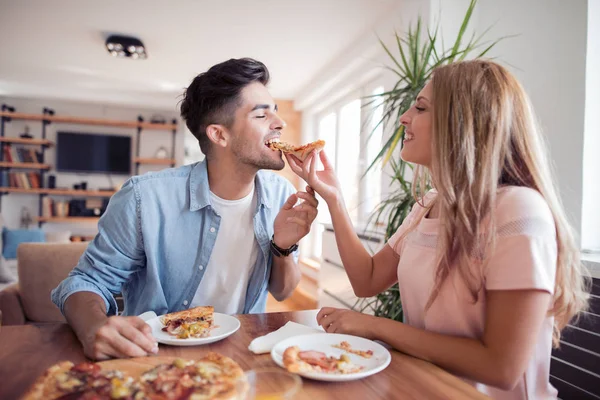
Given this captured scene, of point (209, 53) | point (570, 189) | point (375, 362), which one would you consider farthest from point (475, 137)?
point (209, 53)

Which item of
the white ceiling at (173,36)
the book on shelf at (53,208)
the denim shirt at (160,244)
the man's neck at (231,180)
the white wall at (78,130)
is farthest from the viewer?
the white wall at (78,130)

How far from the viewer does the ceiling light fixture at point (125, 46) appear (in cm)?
463

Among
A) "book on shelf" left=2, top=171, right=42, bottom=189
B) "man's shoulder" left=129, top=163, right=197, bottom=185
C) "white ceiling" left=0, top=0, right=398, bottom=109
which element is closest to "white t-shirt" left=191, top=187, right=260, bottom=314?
"man's shoulder" left=129, top=163, right=197, bottom=185

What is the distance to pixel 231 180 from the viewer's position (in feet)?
5.67

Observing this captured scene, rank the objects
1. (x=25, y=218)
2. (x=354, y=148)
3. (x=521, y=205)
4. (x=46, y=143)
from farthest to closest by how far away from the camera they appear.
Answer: (x=25, y=218)
(x=46, y=143)
(x=354, y=148)
(x=521, y=205)

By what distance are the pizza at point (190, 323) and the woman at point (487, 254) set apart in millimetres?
291

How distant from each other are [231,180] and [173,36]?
348 cm

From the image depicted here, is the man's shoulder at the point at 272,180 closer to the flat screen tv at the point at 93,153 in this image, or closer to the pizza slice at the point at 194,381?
the pizza slice at the point at 194,381

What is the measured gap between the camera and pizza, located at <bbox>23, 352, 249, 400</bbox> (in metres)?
0.64

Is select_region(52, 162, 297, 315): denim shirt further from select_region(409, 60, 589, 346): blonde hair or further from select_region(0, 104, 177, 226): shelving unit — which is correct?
select_region(0, 104, 177, 226): shelving unit

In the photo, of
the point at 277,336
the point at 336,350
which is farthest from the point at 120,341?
the point at 336,350

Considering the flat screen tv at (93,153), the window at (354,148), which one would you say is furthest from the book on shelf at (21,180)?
the window at (354,148)

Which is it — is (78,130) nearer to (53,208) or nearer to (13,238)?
(53,208)

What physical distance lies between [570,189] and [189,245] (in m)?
1.97
